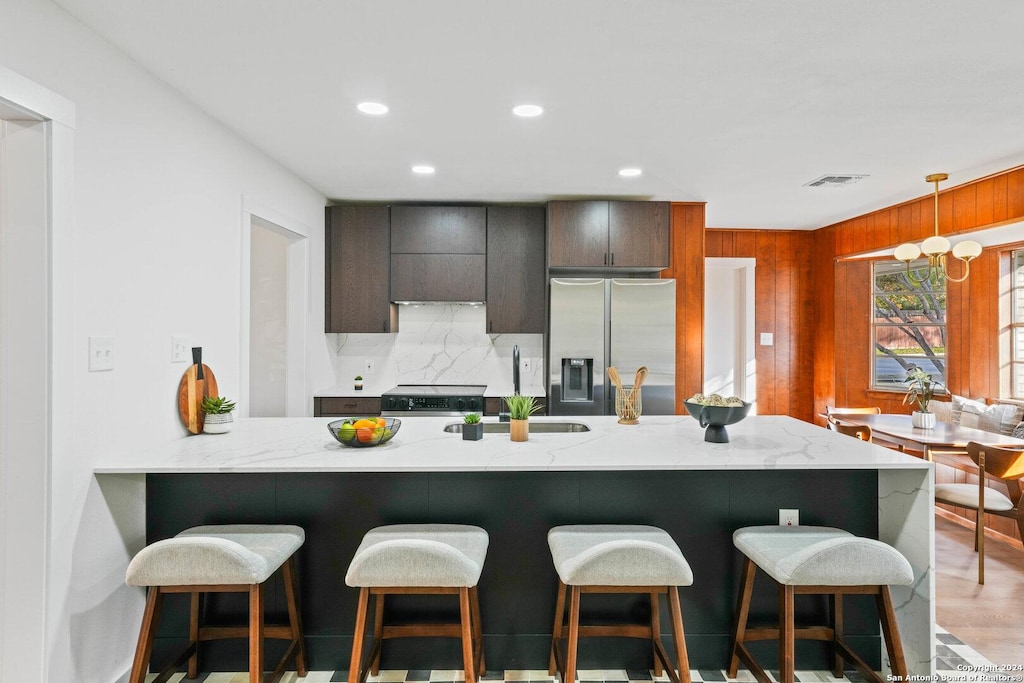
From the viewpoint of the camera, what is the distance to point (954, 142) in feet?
10.2

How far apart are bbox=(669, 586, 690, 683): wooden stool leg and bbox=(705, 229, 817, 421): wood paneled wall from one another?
4.42 meters

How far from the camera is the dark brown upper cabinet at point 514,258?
15.3 ft

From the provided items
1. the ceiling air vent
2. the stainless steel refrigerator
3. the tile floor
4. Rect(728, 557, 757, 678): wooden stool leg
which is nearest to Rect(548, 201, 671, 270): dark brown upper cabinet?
the stainless steel refrigerator

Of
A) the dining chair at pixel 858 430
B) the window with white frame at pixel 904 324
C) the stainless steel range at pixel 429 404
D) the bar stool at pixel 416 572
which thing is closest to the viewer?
the bar stool at pixel 416 572

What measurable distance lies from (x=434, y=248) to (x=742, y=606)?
3375 millimetres

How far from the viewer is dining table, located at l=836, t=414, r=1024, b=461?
3.46 m

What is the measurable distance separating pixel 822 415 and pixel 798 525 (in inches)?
138

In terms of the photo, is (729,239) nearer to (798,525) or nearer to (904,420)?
(904,420)

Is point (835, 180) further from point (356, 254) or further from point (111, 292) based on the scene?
point (111, 292)

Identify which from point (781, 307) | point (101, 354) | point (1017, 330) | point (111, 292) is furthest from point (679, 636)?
point (781, 307)

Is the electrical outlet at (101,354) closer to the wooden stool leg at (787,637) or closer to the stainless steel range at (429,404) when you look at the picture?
the stainless steel range at (429,404)

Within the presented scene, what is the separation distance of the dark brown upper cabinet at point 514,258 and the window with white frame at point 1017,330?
366 centimetres

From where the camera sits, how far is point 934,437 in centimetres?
Result: 360

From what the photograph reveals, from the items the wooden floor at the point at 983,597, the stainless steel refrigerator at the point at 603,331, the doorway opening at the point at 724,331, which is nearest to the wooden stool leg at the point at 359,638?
the wooden floor at the point at 983,597
